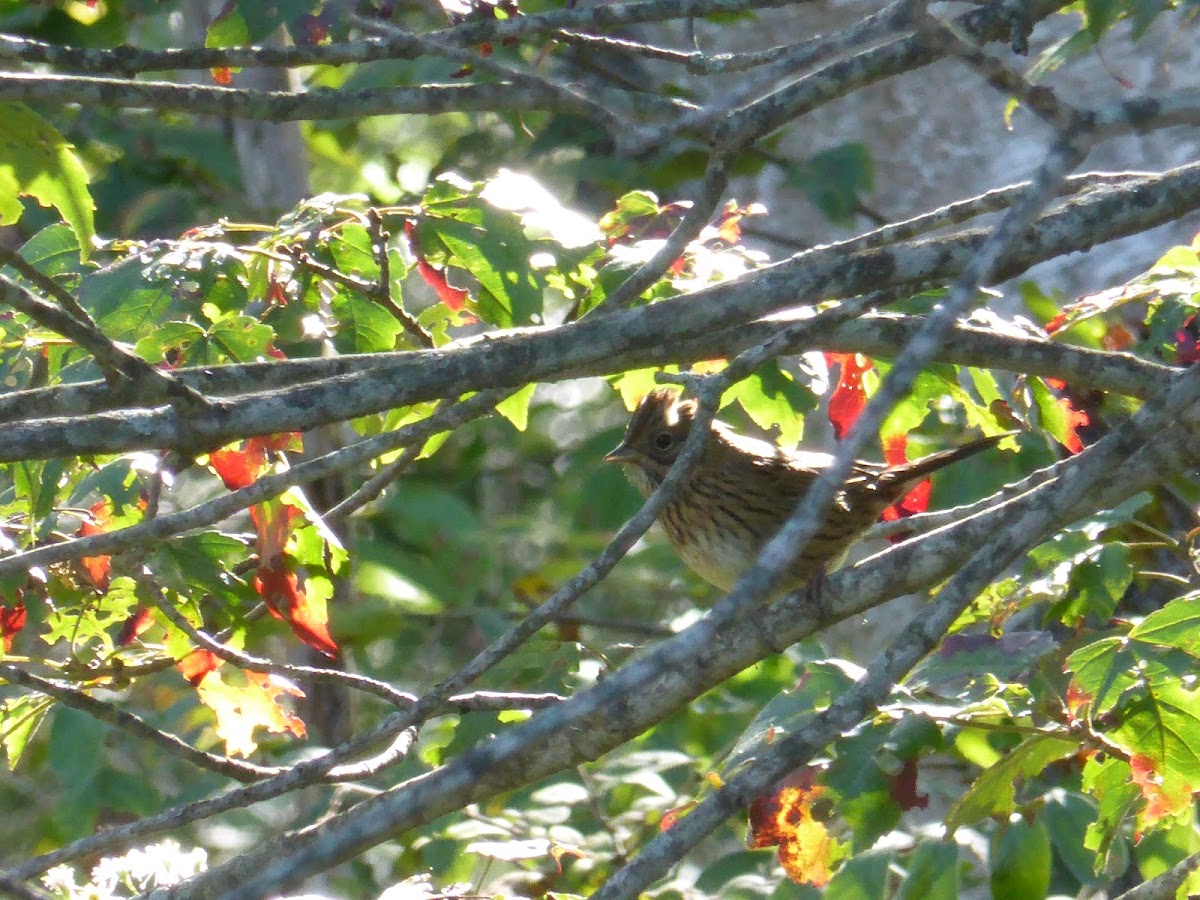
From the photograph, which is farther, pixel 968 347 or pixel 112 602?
pixel 112 602

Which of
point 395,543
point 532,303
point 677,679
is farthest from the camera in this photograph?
point 395,543

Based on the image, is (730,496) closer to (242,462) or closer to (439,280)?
(439,280)

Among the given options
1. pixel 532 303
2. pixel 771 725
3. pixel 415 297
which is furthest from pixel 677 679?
pixel 415 297

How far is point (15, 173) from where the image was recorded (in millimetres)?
2207

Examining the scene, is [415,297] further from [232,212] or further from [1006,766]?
[1006,766]

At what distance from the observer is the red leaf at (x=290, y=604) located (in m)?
2.82

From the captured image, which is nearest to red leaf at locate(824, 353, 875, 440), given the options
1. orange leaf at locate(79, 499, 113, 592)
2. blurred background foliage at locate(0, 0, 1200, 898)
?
blurred background foliage at locate(0, 0, 1200, 898)

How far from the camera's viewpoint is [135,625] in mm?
3039

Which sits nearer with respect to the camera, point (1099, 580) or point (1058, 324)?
point (1099, 580)

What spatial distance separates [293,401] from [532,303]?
1089 millimetres

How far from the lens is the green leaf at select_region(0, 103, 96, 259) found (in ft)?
6.75

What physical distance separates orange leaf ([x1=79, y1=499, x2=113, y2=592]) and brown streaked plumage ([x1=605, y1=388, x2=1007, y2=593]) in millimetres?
1410

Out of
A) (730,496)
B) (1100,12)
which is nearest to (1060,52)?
(1100,12)

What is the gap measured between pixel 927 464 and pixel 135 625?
1.85 metres
